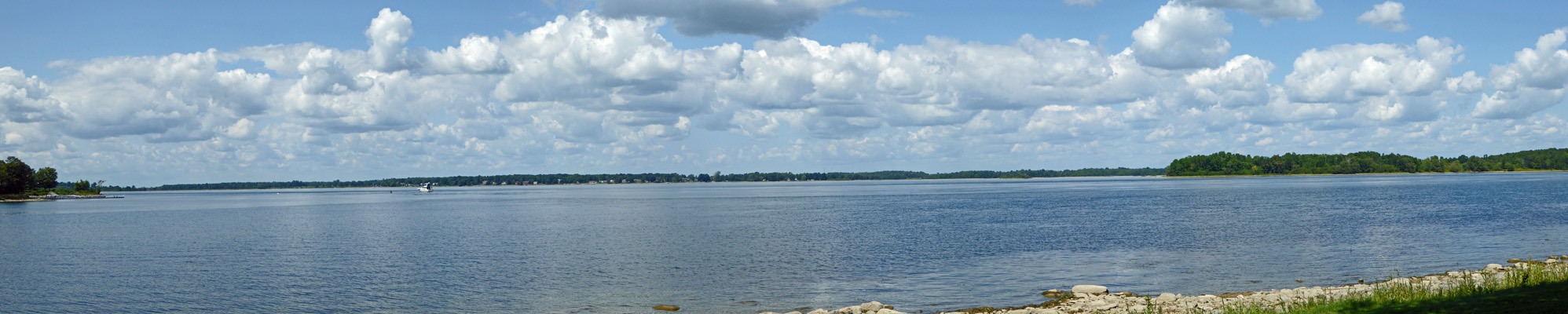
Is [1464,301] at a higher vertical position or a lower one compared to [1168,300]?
higher

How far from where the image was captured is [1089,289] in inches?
1300

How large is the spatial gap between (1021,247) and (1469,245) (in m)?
23.1

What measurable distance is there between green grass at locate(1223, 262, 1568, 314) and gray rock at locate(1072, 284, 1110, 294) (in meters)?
7.31

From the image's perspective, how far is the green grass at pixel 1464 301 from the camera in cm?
1917

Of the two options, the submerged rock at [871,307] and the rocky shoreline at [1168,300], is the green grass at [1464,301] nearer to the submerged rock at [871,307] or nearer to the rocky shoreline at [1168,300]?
the rocky shoreline at [1168,300]

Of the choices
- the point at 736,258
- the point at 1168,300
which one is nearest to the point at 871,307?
the point at 1168,300

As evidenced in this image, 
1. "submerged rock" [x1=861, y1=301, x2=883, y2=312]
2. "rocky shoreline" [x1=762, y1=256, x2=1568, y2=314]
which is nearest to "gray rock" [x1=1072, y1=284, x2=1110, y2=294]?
"rocky shoreline" [x1=762, y1=256, x2=1568, y2=314]

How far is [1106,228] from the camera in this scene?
6769cm

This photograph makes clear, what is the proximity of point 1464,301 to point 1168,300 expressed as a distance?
30.5 feet

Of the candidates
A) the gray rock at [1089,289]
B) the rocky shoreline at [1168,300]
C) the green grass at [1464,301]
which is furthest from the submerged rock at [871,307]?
the green grass at [1464,301]

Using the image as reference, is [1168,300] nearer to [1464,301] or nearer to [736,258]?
[1464,301]

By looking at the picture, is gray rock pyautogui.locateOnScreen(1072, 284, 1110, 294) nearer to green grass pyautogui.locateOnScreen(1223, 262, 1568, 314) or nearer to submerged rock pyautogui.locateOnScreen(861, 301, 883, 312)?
green grass pyautogui.locateOnScreen(1223, 262, 1568, 314)

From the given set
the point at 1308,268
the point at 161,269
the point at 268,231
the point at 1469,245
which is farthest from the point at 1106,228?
the point at 268,231

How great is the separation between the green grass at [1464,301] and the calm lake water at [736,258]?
32.9 feet
